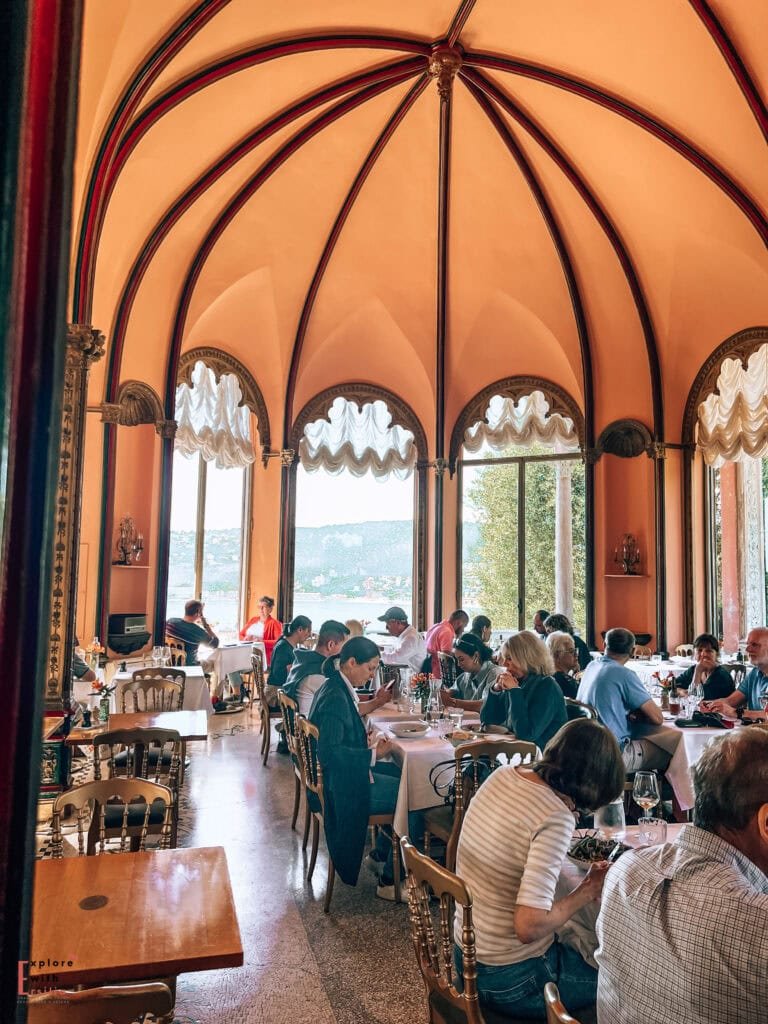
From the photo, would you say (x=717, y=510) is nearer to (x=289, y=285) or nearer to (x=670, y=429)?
(x=670, y=429)

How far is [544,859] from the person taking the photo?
2.24 meters

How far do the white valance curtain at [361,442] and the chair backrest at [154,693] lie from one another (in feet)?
17.2

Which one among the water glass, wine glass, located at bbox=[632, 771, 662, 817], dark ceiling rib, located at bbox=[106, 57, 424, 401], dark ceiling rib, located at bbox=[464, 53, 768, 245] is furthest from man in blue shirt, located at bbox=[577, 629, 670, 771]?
dark ceiling rib, located at bbox=[106, 57, 424, 401]

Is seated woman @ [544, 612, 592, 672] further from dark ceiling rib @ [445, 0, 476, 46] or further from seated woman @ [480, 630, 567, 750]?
dark ceiling rib @ [445, 0, 476, 46]

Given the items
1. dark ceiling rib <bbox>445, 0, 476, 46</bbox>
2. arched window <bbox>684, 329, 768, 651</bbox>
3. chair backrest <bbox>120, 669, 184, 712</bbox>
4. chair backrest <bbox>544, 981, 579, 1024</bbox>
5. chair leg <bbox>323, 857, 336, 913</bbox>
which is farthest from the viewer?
arched window <bbox>684, 329, 768, 651</bbox>

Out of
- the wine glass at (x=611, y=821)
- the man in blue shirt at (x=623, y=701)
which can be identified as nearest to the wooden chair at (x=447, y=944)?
the wine glass at (x=611, y=821)

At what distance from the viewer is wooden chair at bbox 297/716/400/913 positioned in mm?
4211

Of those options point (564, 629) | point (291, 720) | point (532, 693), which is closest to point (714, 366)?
point (564, 629)

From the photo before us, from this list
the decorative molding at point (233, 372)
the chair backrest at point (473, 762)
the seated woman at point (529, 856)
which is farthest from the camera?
the decorative molding at point (233, 372)

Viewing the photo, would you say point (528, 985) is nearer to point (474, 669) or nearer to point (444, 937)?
point (444, 937)

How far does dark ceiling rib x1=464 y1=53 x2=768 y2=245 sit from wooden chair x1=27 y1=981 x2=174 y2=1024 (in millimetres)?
8070

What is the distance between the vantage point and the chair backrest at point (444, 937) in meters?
2.12

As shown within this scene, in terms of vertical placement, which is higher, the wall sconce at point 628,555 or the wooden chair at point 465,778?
the wall sconce at point 628,555

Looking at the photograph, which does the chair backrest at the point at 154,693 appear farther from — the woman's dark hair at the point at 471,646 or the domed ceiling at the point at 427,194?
the domed ceiling at the point at 427,194
